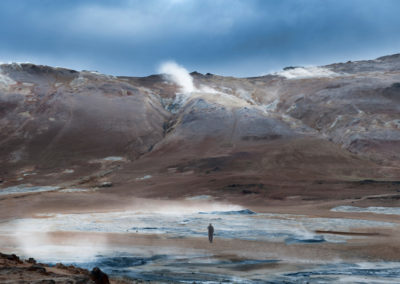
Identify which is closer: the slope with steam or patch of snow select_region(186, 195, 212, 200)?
patch of snow select_region(186, 195, 212, 200)

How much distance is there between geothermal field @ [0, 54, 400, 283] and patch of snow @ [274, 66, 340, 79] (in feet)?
2.55

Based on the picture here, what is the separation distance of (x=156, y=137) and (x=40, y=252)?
296 feet

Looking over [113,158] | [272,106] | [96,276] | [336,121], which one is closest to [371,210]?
[96,276]

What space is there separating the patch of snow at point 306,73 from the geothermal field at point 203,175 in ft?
2.55

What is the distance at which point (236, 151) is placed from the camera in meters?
96.8

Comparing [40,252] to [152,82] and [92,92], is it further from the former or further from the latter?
[152,82]

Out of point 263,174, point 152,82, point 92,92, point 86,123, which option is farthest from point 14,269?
point 152,82

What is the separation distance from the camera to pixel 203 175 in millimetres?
84625

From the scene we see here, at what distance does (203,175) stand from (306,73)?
3705 inches

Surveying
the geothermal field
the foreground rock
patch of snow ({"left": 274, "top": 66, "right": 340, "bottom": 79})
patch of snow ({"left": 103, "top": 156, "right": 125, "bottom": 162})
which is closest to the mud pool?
the geothermal field

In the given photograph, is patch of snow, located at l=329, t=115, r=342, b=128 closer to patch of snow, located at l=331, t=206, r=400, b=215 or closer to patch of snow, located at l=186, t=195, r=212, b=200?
patch of snow, located at l=186, t=195, r=212, b=200

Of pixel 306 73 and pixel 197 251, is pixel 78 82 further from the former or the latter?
pixel 197 251

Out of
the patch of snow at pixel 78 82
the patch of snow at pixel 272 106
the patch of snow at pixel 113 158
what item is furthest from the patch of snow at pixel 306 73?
the patch of snow at pixel 113 158

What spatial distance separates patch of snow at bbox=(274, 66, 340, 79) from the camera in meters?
160
